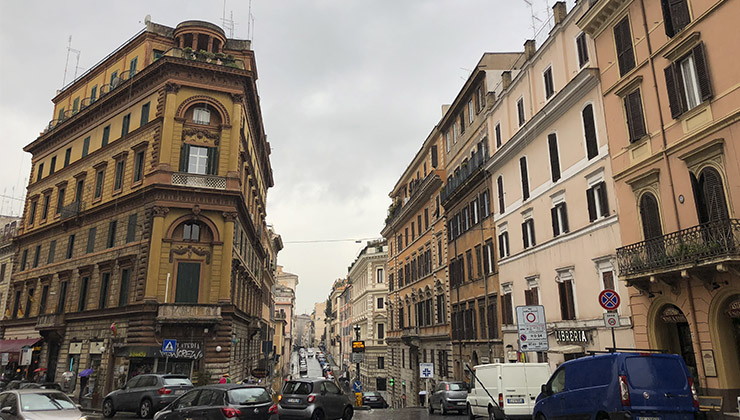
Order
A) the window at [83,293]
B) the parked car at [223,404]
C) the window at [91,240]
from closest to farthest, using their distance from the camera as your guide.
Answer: the parked car at [223,404] < the window at [83,293] < the window at [91,240]

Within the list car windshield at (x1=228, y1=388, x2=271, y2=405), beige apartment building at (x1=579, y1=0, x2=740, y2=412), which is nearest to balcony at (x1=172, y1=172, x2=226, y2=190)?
car windshield at (x1=228, y1=388, x2=271, y2=405)

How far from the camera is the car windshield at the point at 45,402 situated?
12953 millimetres

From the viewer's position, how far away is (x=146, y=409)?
1958 centimetres

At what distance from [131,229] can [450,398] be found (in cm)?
2280

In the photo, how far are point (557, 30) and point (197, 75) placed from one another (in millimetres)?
22429

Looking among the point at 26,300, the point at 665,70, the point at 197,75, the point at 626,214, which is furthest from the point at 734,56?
the point at 26,300

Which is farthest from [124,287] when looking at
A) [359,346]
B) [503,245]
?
[503,245]

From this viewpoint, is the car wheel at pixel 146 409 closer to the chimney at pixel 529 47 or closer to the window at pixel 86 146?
the chimney at pixel 529 47

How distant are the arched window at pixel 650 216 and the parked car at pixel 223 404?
45.2 ft

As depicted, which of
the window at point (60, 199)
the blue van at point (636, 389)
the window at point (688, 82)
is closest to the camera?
the blue van at point (636, 389)

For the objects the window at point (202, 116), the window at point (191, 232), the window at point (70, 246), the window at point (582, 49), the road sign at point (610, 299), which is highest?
the window at point (202, 116)

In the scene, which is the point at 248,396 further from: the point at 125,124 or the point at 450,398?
the point at 125,124

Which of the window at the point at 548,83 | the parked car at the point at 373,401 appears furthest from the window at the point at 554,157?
A: the parked car at the point at 373,401

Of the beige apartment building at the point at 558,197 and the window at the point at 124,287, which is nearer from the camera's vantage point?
the beige apartment building at the point at 558,197
